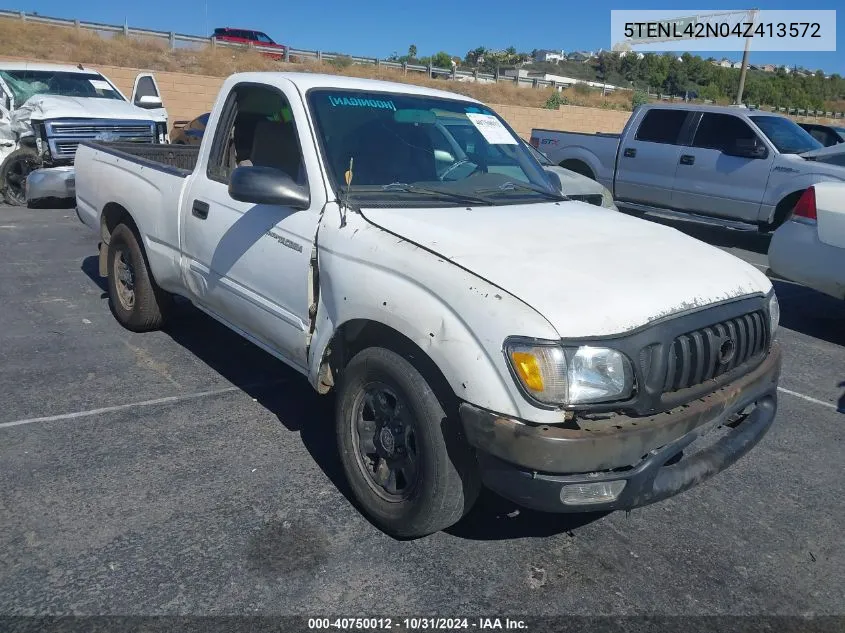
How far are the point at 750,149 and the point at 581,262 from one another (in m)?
8.57

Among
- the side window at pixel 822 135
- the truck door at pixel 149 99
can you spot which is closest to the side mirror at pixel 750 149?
the side window at pixel 822 135

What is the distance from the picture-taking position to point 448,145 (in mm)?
4219

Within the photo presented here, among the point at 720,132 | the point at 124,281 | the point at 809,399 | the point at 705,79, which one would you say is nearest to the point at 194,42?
the point at 720,132

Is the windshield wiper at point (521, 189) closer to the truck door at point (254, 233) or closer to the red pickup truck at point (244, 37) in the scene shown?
the truck door at point (254, 233)

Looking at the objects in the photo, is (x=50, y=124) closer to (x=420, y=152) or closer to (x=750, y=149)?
(x=420, y=152)

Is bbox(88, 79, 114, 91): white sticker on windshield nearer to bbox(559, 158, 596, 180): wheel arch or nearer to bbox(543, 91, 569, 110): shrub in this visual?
bbox(559, 158, 596, 180): wheel arch

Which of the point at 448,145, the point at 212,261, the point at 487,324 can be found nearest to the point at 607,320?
the point at 487,324

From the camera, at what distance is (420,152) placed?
406 cm

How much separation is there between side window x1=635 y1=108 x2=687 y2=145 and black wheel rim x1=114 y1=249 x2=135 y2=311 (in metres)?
8.66

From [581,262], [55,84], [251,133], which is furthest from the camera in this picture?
[55,84]

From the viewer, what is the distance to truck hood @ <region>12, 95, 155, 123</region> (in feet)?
35.2

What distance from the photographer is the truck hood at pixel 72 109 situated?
10.7 meters

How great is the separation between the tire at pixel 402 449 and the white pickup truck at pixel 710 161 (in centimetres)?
873

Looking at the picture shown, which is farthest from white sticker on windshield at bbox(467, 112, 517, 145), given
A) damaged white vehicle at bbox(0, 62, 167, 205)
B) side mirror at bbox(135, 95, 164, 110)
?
side mirror at bbox(135, 95, 164, 110)
